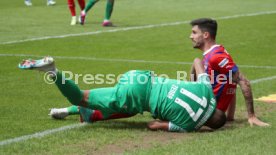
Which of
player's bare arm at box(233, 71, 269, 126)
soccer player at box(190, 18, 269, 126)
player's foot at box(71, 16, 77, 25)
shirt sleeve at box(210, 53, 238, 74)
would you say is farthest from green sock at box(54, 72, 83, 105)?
player's foot at box(71, 16, 77, 25)

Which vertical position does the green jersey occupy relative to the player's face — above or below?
below

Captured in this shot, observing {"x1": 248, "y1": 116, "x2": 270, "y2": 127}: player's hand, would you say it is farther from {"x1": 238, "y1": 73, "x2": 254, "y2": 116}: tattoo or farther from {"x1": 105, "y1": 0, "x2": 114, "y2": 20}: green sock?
{"x1": 105, "y1": 0, "x2": 114, "y2": 20}: green sock

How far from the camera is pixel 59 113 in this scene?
334 inches

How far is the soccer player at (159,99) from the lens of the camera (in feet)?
25.3

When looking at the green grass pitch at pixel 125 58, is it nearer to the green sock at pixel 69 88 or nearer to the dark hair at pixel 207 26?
the green sock at pixel 69 88

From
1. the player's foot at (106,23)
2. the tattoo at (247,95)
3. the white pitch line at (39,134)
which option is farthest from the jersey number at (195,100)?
the player's foot at (106,23)

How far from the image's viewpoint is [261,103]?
31.2ft

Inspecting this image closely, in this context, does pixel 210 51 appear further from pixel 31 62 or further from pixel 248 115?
pixel 31 62

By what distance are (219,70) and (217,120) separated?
23.0 inches

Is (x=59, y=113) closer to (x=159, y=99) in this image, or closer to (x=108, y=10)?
(x=159, y=99)

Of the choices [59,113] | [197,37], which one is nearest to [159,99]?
[197,37]

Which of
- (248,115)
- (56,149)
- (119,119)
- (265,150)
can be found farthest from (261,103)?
(56,149)

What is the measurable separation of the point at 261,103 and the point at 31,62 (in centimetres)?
321

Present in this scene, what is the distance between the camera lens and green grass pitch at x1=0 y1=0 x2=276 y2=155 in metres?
7.18
